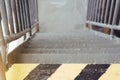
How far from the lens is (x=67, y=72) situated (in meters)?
0.85

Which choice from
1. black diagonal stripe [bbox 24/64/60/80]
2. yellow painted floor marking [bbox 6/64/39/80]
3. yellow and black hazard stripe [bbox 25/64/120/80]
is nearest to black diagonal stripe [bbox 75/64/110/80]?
yellow and black hazard stripe [bbox 25/64/120/80]

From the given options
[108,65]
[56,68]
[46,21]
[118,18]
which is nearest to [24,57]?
[56,68]

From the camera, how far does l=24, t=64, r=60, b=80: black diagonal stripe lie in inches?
33.4

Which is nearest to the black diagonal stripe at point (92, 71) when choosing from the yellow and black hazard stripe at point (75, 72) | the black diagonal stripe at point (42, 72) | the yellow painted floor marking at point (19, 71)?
the yellow and black hazard stripe at point (75, 72)

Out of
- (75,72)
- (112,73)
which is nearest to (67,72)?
(75,72)

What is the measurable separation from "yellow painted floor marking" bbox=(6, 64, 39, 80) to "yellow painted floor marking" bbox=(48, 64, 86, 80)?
105mm

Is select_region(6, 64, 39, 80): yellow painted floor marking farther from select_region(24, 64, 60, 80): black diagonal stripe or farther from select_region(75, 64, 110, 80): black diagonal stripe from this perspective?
select_region(75, 64, 110, 80): black diagonal stripe

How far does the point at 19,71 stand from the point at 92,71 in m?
0.33

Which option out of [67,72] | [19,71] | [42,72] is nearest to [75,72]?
[67,72]

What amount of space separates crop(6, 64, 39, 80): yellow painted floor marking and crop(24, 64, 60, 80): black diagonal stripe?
0.02 metres

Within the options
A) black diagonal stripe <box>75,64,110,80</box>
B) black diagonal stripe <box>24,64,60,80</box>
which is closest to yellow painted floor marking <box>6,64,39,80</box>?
black diagonal stripe <box>24,64,60,80</box>

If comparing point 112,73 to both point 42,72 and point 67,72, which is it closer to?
point 67,72

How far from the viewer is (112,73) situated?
2.77ft

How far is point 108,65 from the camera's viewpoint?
0.87m
